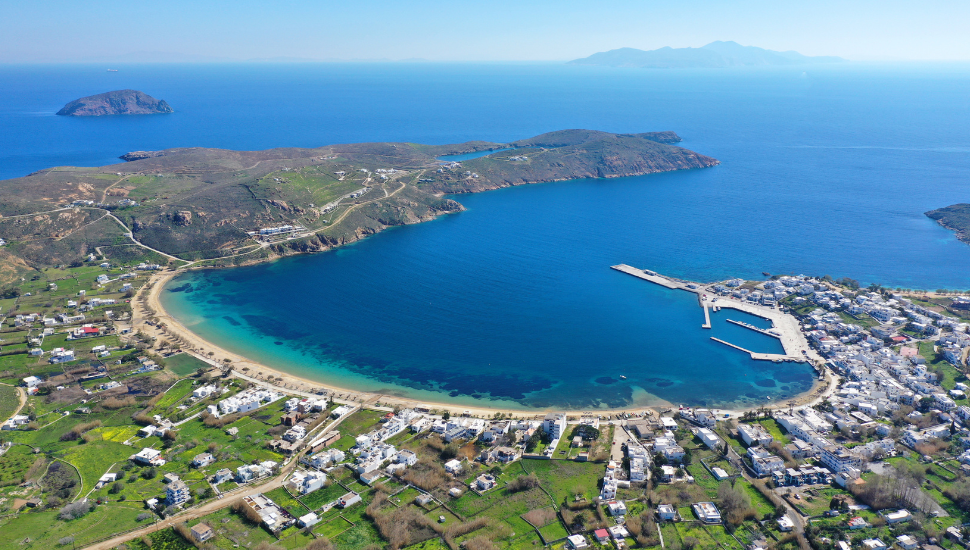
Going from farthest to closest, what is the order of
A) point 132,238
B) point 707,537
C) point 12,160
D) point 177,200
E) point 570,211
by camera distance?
point 12,160 < point 570,211 < point 177,200 < point 132,238 < point 707,537

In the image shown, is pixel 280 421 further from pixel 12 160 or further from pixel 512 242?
pixel 12 160

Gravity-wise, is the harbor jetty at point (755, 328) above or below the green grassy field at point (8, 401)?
above

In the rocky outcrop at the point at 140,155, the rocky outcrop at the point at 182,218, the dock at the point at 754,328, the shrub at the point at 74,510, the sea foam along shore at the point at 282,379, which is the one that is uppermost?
the rocky outcrop at the point at 140,155

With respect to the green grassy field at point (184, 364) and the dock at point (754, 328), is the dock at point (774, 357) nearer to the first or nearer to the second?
the dock at point (754, 328)

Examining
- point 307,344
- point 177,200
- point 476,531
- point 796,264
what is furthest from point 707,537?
point 177,200

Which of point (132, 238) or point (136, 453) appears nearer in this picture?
point (136, 453)

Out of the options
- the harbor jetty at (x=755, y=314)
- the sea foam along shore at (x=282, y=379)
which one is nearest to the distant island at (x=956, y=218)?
the harbor jetty at (x=755, y=314)

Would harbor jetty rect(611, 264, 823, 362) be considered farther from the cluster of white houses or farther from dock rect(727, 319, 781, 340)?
the cluster of white houses
